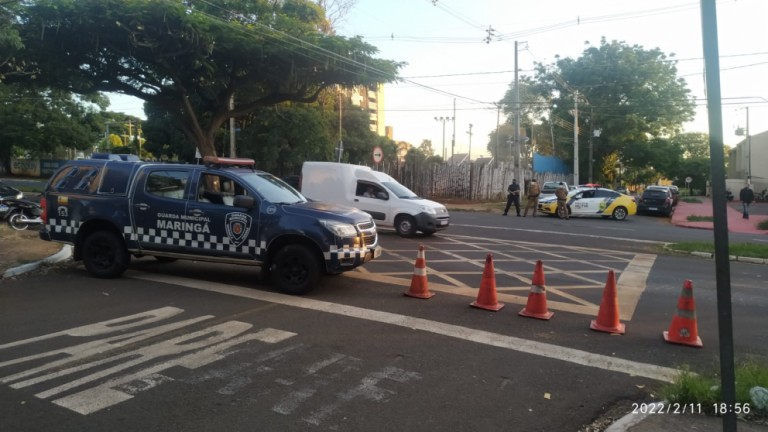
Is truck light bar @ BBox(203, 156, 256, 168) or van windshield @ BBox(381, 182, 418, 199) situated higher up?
truck light bar @ BBox(203, 156, 256, 168)

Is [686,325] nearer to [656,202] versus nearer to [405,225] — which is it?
[405,225]

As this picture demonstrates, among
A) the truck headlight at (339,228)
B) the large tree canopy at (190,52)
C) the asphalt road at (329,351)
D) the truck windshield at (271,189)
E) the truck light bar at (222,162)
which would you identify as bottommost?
the asphalt road at (329,351)

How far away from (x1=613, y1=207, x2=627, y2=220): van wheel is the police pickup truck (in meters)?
19.7

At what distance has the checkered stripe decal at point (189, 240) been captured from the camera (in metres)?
7.95

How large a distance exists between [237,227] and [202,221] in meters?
0.59

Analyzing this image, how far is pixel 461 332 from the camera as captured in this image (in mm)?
6270

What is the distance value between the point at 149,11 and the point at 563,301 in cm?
1834

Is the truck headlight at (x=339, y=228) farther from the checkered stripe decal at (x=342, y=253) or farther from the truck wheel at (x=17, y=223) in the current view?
the truck wheel at (x=17, y=223)

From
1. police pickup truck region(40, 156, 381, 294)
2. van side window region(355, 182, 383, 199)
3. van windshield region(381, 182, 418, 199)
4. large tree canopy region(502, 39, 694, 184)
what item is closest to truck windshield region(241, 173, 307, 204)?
police pickup truck region(40, 156, 381, 294)

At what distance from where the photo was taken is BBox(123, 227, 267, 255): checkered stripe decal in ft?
26.1

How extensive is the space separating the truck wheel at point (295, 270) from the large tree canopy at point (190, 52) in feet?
50.8

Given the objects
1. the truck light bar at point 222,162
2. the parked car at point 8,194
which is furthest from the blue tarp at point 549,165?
the truck light bar at point 222,162

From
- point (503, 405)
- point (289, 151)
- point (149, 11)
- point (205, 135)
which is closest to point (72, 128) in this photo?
point (289, 151)

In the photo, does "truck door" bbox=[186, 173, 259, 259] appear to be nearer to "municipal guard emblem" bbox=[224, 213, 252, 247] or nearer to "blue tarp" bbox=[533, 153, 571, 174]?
"municipal guard emblem" bbox=[224, 213, 252, 247]
